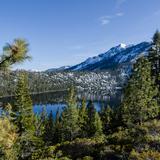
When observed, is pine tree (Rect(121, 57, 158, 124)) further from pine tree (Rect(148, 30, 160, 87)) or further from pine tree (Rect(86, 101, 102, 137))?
pine tree (Rect(86, 101, 102, 137))

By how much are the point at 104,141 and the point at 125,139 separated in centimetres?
286

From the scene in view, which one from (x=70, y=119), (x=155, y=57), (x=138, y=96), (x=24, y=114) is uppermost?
(x=155, y=57)

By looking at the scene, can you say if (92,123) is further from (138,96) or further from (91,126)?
(138,96)

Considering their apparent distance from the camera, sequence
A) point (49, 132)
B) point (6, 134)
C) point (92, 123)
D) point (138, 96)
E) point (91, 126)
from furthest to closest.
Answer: point (49, 132) < point (91, 126) < point (92, 123) < point (138, 96) < point (6, 134)

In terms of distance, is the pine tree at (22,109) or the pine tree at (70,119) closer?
the pine tree at (22,109)

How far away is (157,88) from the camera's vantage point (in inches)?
1988

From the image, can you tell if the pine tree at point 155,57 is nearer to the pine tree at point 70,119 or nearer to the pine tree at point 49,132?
the pine tree at point 70,119

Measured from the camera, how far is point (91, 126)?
2808 inches

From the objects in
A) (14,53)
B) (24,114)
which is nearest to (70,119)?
(24,114)

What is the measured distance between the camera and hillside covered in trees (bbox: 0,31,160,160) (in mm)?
18694

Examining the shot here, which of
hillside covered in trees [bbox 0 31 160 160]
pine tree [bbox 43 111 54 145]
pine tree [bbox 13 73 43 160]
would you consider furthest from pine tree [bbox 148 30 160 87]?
pine tree [bbox 43 111 54 145]

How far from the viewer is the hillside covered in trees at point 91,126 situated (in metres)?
18.7

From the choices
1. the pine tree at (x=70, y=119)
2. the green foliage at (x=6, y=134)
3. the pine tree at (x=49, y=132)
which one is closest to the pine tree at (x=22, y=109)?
the pine tree at (x=70, y=119)

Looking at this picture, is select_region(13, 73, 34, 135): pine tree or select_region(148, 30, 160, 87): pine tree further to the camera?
select_region(148, 30, 160, 87): pine tree
